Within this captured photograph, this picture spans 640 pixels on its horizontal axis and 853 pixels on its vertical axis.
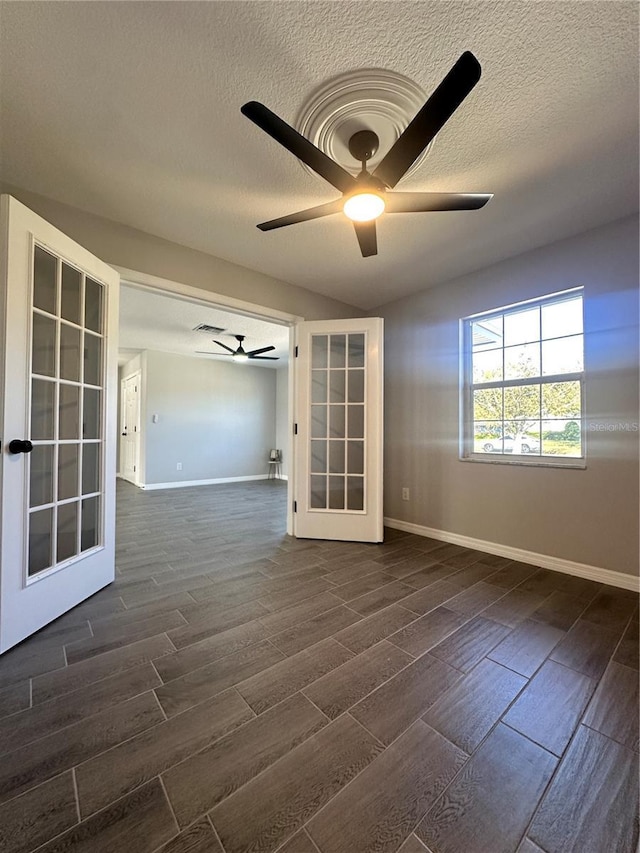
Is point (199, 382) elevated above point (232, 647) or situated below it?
above

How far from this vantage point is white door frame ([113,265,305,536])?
246 centimetres

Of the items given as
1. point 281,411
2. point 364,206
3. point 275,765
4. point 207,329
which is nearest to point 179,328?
point 207,329

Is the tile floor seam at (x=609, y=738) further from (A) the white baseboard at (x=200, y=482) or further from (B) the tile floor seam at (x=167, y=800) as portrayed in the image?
(A) the white baseboard at (x=200, y=482)

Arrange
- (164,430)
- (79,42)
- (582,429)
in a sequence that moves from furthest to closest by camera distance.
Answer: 1. (164,430)
2. (582,429)
3. (79,42)

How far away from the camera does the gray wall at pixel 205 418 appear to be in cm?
593

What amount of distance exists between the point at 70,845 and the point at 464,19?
2.75 meters

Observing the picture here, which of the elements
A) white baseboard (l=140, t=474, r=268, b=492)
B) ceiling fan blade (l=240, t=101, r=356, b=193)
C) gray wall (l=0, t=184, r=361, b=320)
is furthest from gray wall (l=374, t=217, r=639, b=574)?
white baseboard (l=140, t=474, r=268, b=492)

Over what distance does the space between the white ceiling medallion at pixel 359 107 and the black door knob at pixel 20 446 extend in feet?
6.62

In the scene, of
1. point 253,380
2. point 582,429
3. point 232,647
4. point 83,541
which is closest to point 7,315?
point 83,541

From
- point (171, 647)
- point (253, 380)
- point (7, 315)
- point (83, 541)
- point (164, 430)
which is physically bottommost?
point (171, 647)

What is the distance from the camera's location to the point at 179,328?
4688 millimetres

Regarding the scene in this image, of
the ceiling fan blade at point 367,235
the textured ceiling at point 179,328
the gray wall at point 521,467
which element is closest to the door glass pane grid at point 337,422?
the gray wall at point 521,467

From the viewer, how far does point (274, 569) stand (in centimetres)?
249

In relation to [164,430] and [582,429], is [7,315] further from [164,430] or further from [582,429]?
[164,430]
